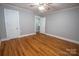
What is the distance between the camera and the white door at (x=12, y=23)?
1621 millimetres

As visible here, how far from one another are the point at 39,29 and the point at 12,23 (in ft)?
2.05

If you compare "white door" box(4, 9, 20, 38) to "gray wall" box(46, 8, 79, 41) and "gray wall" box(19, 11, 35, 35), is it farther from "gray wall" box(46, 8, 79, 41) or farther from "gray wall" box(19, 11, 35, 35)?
"gray wall" box(46, 8, 79, 41)

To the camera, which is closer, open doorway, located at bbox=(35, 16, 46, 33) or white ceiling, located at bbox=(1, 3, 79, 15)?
white ceiling, located at bbox=(1, 3, 79, 15)

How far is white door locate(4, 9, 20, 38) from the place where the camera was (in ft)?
5.32

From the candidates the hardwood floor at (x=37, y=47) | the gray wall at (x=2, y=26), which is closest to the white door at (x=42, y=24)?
the hardwood floor at (x=37, y=47)

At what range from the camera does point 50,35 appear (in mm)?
1752

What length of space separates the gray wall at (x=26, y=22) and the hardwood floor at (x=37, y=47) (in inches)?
6.4

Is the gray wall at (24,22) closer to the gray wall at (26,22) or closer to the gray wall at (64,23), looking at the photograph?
the gray wall at (26,22)

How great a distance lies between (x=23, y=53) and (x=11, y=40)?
39cm

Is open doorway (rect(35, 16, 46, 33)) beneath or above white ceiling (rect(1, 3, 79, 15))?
beneath

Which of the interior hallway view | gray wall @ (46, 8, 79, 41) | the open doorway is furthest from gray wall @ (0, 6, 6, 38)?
gray wall @ (46, 8, 79, 41)

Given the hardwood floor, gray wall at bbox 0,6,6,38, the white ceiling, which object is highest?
the white ceiling

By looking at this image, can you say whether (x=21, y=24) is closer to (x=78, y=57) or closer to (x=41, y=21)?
(x=41, y=21)

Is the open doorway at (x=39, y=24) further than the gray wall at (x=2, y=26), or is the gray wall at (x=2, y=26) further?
the open doorway at (x=39, y=24)
